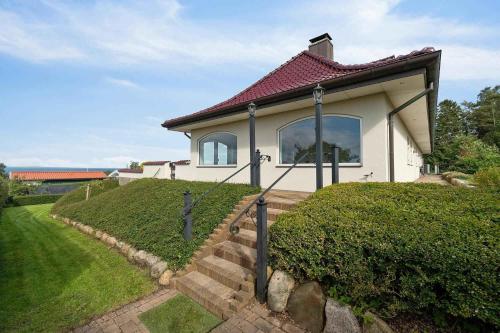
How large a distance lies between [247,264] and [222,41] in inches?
274

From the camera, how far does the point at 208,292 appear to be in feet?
11.4

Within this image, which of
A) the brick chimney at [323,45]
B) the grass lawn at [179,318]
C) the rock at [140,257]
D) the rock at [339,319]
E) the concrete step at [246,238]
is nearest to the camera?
the rock at [339,319]

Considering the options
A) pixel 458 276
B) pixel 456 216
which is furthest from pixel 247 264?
pixel 456 216

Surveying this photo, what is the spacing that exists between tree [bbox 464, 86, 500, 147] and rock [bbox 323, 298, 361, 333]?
46.3 m

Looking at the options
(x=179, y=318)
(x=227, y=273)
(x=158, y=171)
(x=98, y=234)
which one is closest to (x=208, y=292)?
(x=227, y=273)

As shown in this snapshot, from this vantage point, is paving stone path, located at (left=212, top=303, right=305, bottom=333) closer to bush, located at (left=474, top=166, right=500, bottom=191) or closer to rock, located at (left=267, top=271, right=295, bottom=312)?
rock, located at (left=267, top=271, right=295, bottom=312)

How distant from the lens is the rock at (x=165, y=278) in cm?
404

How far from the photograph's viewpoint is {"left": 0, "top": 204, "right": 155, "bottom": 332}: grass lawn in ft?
10.5

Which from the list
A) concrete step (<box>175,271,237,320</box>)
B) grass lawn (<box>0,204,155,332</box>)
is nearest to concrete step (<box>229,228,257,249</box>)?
concrete step (<box>175,271,237,320</box>)

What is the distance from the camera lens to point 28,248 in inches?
249

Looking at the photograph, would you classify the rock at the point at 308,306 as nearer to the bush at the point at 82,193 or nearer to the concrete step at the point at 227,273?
the concrete step at the point at 227,273

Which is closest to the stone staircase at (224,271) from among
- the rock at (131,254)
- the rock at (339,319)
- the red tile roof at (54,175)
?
the rock at (339,319)

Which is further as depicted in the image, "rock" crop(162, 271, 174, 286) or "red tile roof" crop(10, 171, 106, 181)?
"red tile roof" crop(10, 171, 106, 181)

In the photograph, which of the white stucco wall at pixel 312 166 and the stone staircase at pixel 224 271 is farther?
the white stucco wall at pixel 312 166
